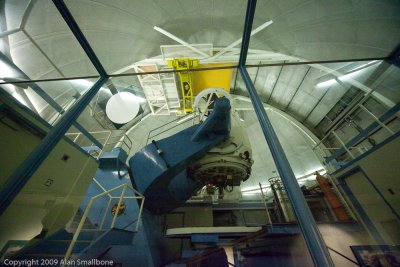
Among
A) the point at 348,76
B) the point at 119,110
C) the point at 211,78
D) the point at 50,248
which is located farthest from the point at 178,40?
the point at 50,248

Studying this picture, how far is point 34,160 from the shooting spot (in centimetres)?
157

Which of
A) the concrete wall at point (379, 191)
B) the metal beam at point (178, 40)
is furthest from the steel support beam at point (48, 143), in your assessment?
the concrete wall at point (379, 191)

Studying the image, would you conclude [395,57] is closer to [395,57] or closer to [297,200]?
[395,57]

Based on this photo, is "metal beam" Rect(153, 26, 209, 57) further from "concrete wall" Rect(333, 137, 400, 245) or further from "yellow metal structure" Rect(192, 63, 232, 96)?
"concrete wall" Rect(333, 137, 400, 245)

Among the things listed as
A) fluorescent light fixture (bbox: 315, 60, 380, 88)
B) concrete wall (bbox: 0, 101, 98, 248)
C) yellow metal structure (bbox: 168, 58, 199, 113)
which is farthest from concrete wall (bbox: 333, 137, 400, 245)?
concrete wall (bbox: 0, 101, 98, 248)

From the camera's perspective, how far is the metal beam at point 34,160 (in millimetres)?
1377

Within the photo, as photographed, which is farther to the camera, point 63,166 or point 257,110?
point 63,166

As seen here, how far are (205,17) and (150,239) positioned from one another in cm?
601

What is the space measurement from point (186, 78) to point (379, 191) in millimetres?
5876

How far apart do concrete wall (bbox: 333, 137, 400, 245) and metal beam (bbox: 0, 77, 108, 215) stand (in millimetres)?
4871

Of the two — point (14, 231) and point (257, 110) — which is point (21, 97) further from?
point (257, 110)

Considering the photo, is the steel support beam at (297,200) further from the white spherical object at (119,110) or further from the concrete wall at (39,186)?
the white spherical object at (119,110)

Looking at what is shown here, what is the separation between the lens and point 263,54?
216 inches

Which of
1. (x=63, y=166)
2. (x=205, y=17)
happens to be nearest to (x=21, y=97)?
(x=63, y=166)
